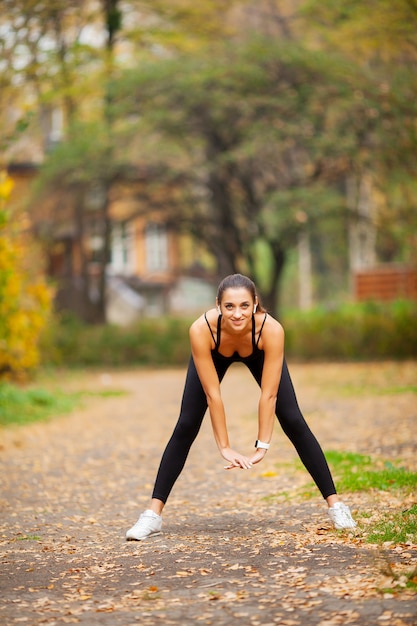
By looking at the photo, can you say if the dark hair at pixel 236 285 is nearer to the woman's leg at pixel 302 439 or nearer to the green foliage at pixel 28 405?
the woman's leg at pixel 302 439

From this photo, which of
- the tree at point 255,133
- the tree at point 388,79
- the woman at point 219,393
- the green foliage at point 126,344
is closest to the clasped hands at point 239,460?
the woman at point 219,393

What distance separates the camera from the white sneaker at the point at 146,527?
5637mm

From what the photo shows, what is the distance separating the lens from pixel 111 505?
23.3ft

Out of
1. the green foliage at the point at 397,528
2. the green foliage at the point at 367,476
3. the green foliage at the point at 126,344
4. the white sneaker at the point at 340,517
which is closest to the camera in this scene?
the green foliage at the point at 397,528

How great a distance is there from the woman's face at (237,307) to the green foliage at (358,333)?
18.1m

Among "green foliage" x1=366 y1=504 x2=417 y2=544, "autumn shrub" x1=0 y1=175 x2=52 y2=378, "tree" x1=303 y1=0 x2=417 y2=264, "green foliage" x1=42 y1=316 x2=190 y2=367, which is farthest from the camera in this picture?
"green foliage" x1=42 y1=316 x2=190 y2=367

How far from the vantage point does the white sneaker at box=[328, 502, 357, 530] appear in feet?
18.2

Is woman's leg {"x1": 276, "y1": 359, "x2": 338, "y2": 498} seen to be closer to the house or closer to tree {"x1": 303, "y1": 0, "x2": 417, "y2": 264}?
tree {"x1": 303, "y1": 0, "x2": 417, "y2": 264}

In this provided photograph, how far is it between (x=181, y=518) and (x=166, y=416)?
24.0ft

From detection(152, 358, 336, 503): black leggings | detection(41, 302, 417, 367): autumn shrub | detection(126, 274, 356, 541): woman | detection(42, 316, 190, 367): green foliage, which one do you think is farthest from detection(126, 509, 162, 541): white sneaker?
detection(42, 316, 190, 367): green foliage

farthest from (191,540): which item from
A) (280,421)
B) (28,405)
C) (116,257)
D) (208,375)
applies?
(116,257)

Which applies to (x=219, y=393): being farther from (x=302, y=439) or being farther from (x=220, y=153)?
(x=220, y=153)

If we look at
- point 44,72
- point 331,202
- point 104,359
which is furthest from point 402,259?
point 44,72

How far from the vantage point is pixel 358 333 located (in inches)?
930
